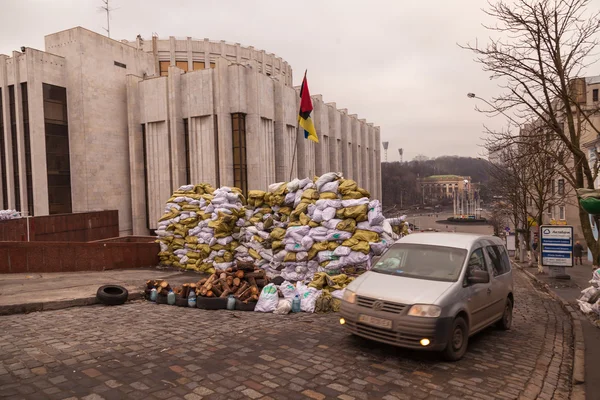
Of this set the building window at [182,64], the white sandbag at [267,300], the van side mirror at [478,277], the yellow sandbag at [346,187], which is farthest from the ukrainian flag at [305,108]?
the building window at [182,64]

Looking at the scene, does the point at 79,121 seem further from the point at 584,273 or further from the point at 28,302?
the point at 584,273

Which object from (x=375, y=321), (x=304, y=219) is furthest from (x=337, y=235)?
(x=375, y=321)

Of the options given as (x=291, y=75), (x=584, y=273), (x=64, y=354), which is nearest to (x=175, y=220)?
(x=64, y=354)

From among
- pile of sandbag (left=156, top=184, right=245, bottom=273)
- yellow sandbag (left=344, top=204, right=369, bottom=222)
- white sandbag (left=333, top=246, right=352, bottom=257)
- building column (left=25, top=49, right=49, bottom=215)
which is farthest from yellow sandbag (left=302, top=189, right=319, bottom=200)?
building column (left=25, top=49, right=49, bottom=215)

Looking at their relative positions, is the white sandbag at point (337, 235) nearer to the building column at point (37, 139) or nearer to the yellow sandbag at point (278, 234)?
the yellow sandbag at point (278, 234)

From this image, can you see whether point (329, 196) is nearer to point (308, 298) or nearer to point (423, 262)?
point (308, 298)

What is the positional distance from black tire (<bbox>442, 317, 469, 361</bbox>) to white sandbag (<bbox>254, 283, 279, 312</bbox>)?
3603 mm

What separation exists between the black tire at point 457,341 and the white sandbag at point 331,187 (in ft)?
17.9

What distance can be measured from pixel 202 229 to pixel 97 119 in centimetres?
1901

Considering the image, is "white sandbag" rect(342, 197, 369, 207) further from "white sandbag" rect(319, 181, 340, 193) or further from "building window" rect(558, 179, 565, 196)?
"building window" rect(558, 179, 565, 196)

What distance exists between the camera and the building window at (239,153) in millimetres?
26859

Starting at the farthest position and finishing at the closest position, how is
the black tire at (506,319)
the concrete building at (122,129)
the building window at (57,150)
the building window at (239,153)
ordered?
the building window at (239,153)
the building window at (57,150)
the concrete building at (122,129)
the black tire at (506,319)

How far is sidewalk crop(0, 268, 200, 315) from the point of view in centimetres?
753

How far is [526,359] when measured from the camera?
554 cm
